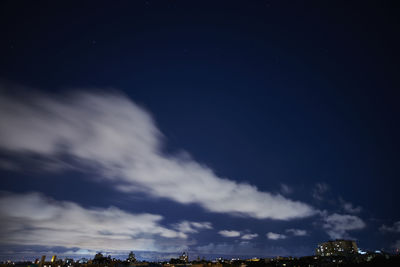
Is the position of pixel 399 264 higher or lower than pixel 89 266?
higher

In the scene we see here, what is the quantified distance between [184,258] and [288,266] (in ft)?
343

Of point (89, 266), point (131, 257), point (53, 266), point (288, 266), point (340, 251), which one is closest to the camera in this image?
point (53, 266)

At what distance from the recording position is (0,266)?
275 ft

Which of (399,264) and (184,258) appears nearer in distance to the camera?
(399,264)

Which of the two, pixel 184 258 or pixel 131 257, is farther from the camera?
pixel 184 258

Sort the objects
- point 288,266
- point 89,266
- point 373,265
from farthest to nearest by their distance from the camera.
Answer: point 288,266
point 89,266
point 373,265

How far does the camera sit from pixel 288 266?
11931 centimetres

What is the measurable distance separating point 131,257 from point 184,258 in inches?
1902

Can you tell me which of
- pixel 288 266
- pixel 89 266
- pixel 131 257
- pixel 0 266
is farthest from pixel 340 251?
pixel 0 266

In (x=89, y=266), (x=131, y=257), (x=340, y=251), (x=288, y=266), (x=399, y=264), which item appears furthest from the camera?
(x=340, y=251)

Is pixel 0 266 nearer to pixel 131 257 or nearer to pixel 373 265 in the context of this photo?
pixel 131 257

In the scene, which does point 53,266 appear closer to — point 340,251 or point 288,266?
point 288,266

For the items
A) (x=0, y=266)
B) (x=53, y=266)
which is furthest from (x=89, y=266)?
(x=0, y=266)

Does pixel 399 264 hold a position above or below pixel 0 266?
above
